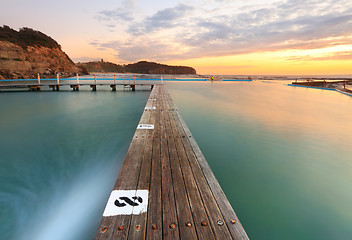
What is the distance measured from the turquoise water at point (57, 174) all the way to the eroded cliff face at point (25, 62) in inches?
1871

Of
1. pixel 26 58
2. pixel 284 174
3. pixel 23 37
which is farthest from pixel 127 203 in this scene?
pixel 23 37

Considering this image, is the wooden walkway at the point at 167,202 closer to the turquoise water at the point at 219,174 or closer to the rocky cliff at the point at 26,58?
the turquoise water at the point at 219,174

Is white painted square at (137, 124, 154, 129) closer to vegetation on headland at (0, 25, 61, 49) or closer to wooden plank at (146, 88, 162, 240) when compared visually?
wooden plank at (146, 88, 162, 240)

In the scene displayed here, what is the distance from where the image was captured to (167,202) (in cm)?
228

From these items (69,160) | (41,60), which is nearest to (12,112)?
(69,160)

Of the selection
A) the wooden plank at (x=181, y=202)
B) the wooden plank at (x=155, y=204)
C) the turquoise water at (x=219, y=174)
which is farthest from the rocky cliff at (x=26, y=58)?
the wooden plank at (x=181, y=202)

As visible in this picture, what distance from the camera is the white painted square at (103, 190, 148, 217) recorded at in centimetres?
209

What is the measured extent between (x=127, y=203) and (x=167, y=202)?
0.52 metres

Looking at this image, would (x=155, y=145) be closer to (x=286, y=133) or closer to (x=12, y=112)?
(x=286, y=133)

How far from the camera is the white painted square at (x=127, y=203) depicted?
2086 millimetres

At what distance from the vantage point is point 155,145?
4.28m

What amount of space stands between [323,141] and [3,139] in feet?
45.6

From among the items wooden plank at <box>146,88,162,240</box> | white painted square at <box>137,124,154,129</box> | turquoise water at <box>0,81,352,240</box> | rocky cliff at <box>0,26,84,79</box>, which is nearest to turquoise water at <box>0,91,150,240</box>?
turquoise water at <box>0,81,352,240</box>

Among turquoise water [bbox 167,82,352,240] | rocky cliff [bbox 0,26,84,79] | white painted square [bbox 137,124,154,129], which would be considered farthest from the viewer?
rocky cliff [bbox 0,26,84,79]
